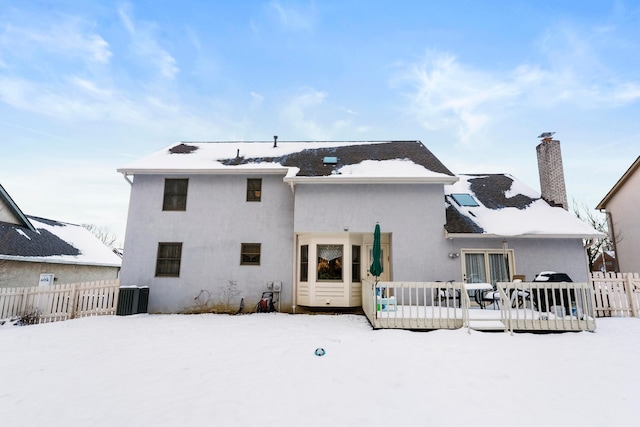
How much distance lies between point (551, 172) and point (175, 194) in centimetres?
1691

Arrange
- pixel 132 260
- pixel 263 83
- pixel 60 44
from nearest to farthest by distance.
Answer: pixel 132 260 < pixel 60 44 < pixel 263 83

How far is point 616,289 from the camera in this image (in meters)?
10.2

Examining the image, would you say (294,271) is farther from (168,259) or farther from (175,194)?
(175,194)

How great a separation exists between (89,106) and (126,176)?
8.72 metres

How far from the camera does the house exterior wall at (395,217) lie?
1113 cm

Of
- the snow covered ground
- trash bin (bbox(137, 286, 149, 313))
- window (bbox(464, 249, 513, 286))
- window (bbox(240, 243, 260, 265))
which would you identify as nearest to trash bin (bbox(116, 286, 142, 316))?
trash bin (bbox(137, 286, 149, 313))

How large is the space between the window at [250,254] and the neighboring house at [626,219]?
68.0 ft

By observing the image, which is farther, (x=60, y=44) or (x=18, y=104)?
(x=18, y=104)

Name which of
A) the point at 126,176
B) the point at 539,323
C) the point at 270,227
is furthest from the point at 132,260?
the point at 539,323

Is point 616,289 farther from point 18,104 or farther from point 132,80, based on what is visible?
point 18,104

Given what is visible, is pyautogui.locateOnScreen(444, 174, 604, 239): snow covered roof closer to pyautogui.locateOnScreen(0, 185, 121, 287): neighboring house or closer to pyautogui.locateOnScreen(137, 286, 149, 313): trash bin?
pyautogui.locateOnScreen(137, 286, 149, 313): trash bin

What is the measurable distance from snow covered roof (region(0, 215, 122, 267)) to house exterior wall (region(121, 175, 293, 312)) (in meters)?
7.28

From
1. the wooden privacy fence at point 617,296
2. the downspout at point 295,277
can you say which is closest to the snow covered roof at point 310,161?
the downspout at point 295,277

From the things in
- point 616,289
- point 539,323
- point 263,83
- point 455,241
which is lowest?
point 539,323
